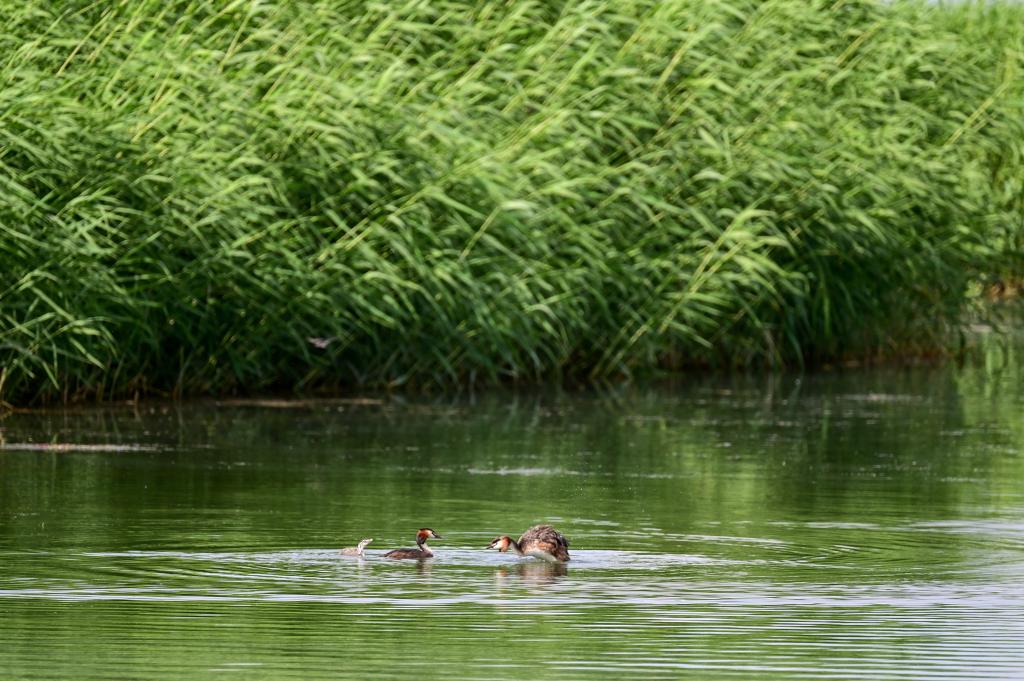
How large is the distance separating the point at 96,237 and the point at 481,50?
5.25 metres

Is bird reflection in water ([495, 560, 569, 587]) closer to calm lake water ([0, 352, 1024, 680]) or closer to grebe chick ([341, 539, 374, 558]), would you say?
calm lake water ([0, 352, 1024, 680])

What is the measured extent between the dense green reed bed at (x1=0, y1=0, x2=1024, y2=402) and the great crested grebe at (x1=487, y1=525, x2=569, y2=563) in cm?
610

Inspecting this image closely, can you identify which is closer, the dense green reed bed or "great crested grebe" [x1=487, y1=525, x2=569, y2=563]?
"great crested grebe" [x1=487, y1=525, x2=569, y2=563]

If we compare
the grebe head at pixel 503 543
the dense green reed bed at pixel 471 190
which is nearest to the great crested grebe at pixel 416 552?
the grebe head at pixel 503 543

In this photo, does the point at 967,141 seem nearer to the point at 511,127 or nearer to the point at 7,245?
the point at 511,127

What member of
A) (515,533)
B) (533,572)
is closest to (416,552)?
(533,572)

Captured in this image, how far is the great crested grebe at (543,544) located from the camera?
10023 millimetres

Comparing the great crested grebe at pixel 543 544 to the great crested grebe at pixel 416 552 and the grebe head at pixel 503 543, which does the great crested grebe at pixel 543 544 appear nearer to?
the grebe head at pixel 503 543

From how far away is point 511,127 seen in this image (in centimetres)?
1980

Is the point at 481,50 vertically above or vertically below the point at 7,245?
above

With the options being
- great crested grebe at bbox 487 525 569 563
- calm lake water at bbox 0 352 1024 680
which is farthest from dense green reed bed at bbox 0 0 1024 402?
great crested grebe at bbox 487 525 569 563

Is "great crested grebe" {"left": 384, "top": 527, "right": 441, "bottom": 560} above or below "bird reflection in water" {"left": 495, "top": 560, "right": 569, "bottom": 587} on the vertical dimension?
above

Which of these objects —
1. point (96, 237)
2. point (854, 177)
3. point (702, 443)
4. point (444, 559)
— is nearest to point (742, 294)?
point (854, 177)

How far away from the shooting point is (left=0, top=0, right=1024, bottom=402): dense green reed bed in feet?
54.6
